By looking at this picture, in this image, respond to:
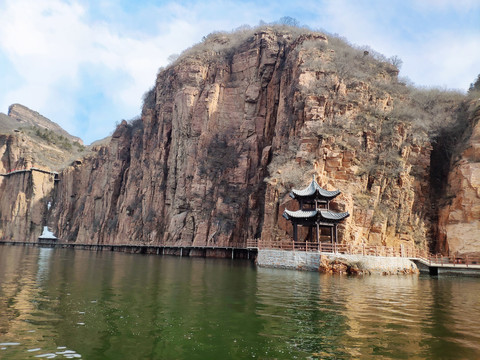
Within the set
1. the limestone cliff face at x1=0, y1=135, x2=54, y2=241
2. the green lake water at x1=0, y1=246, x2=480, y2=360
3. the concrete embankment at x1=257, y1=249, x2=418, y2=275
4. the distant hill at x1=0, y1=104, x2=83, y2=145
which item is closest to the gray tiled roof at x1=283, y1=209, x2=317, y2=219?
the concrete embankment at x1=257, y1=249, x2=418, y2=275

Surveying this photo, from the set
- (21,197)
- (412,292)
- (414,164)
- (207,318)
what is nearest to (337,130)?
(414,164)

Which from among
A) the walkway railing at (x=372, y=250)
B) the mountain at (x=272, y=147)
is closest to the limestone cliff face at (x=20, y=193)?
the mountain at (x=272, y=147)

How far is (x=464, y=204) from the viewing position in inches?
1556

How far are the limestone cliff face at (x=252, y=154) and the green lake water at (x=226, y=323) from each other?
2253 cm

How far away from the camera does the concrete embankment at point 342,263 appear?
28891mm

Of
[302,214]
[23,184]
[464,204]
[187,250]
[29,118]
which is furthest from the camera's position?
[29,118]

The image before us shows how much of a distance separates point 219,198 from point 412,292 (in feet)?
129

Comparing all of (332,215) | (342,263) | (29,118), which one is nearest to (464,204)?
(332,215)

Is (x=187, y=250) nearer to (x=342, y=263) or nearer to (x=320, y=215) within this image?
(x=320, y=215)

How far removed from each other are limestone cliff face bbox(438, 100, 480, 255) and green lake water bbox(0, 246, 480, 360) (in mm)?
23156

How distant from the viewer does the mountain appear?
41938mm

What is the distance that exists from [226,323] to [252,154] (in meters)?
48.7

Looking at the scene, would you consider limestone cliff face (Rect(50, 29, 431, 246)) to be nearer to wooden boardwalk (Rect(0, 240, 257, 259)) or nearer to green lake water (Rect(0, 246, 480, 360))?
wooden boardwalk (Rect(0, 240, 257, 259))

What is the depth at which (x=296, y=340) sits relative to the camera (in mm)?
9422
